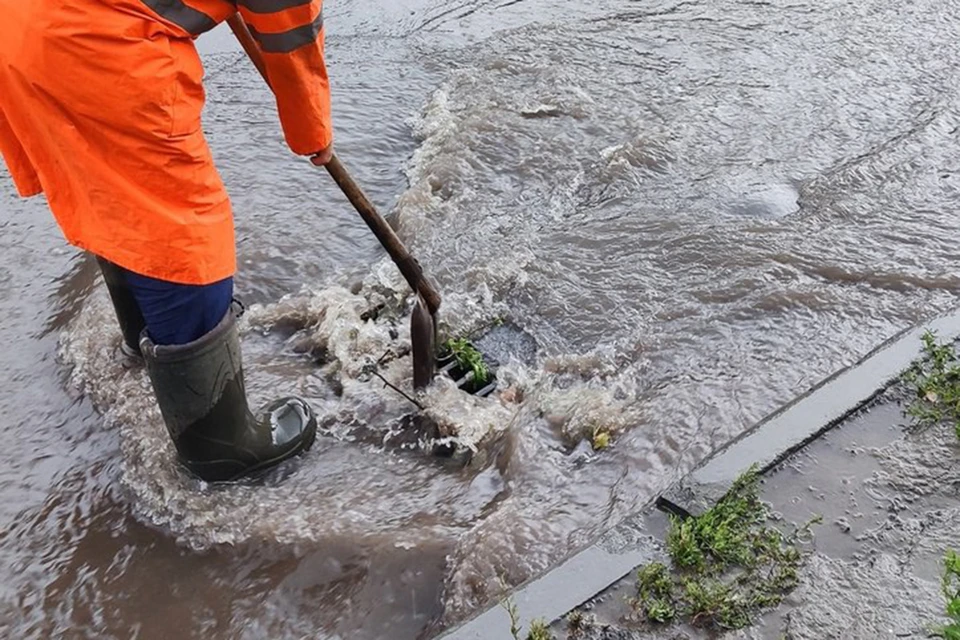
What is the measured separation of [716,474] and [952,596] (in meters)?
0.68

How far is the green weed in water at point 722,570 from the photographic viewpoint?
2.27 metres

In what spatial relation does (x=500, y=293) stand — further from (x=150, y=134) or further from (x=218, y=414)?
(x=150, y=134)

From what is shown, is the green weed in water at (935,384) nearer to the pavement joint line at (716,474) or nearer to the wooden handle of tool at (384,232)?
the pavement joint line at (716,474)

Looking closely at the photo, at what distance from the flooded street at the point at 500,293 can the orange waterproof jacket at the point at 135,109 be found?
1.04 m

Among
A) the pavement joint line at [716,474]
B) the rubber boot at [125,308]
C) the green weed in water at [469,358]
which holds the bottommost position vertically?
the green weed in water at [469,358]

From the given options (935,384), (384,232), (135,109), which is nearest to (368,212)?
(384,232)

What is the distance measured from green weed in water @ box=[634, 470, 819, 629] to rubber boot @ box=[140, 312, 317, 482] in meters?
1.42

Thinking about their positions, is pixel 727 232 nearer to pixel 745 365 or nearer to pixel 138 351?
pixel 745 365

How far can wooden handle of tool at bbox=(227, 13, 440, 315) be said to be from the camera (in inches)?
106

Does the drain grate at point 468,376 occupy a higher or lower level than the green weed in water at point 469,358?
lower

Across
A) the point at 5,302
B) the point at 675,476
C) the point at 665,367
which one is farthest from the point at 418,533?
the point at 5,302

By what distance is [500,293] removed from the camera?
3984 millimetres

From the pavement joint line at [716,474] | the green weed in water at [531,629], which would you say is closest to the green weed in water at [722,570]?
the pavement joint line at [716,474]

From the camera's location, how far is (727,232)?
4.16 metres
